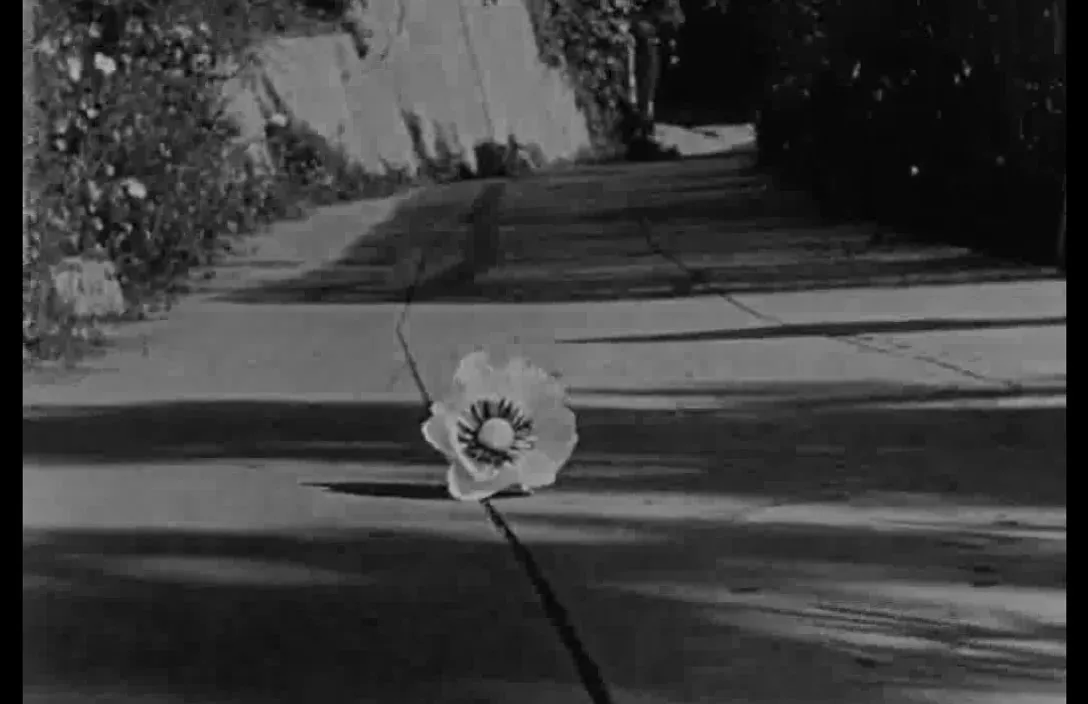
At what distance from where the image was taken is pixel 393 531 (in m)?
5.58

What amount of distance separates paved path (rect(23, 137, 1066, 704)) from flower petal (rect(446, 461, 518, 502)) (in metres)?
0.06

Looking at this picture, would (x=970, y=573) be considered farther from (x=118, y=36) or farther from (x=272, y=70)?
(x=272, y=70)

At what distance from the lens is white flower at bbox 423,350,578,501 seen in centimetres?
596

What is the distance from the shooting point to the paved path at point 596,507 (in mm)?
4332

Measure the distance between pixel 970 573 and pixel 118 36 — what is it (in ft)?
24.9

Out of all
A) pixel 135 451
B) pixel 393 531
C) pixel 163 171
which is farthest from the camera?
pixel 163 171

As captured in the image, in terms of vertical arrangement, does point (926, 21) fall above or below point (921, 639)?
above

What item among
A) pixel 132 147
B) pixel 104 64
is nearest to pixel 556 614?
pixel 104 64

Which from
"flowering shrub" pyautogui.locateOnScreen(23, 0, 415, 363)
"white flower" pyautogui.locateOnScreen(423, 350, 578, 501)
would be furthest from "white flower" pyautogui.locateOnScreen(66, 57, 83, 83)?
"white flower" pyautogui.locateOnScreen(423, 350, 578, 501)

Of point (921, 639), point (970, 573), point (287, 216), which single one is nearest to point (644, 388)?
point (970, 573)

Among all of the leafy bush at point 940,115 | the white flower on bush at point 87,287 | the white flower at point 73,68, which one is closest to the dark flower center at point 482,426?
the white flower on bush at point 87,287

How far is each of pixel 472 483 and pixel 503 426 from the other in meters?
0.19

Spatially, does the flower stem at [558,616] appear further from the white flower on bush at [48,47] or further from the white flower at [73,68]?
the white flower at [73,68]

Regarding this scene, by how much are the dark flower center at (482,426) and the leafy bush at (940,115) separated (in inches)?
228
